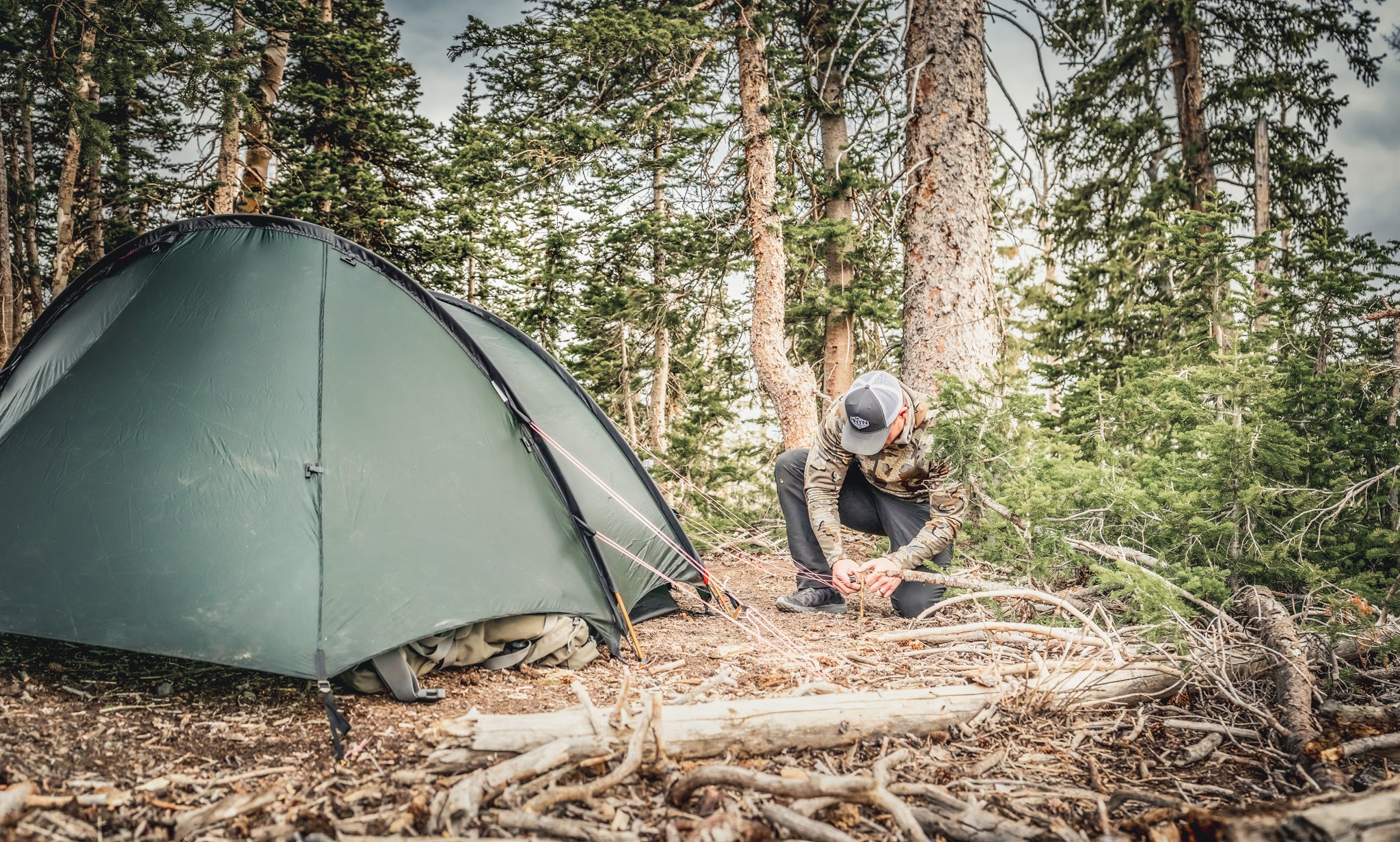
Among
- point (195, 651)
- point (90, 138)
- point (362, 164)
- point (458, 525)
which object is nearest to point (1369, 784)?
point (458, 525)

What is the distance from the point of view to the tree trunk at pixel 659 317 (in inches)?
313

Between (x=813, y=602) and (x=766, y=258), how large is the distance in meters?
4.01

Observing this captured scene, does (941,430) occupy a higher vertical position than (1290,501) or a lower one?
higher

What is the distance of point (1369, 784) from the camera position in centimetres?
189

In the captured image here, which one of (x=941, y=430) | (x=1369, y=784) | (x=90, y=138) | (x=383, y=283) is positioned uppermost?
(x=90, y=138)

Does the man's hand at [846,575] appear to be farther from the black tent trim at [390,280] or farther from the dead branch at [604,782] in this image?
the dead branch at [604,782]

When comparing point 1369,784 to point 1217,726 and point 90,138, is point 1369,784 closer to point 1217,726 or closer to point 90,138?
point 1217,726

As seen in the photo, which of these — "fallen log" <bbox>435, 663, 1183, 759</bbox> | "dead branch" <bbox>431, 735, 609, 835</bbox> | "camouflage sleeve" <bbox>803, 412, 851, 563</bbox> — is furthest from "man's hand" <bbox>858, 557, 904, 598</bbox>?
"dead branch" <bbox>431, 735, 609, 835</bbox>

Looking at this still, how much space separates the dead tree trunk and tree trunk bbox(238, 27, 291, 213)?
10099mm

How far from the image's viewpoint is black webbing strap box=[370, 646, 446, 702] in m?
2.67

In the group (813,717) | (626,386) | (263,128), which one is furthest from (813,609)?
(263,128)

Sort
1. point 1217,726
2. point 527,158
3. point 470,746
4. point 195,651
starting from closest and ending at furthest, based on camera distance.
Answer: point 470,746
point 1217,726
point 195,651
point 527,158

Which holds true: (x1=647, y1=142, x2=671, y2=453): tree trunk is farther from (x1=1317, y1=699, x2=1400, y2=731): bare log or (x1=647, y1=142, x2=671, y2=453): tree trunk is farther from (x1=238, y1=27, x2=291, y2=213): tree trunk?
(x1=1317, y1=699, x2=1400, y2=731): bare log

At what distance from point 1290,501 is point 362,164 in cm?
986
